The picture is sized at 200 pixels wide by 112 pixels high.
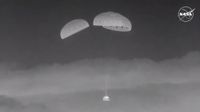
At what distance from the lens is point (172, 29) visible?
18.1 feet

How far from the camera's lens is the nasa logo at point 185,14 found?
5.55 meters

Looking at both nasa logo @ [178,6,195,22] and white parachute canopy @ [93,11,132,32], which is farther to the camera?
nasa logo @ [178,6,195,22]

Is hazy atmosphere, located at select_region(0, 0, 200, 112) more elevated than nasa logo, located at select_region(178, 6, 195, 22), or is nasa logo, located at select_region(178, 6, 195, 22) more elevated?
nasa logo, located at select_region(178, 6, 195, 22)

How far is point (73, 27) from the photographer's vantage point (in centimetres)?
546

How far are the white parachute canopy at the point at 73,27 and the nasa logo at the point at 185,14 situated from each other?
1.19m

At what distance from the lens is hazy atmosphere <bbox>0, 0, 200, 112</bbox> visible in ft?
17.7

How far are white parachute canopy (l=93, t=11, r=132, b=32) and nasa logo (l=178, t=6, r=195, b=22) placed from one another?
0.66m

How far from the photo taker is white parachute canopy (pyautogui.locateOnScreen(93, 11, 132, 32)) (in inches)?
212

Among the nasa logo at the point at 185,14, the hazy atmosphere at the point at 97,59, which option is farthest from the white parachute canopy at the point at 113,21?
the nasa logo at the point at 185,14

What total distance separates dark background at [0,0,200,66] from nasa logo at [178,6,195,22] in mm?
45

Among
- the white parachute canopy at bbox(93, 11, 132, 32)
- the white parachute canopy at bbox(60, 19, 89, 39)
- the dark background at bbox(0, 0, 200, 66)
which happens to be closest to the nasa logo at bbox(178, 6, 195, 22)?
the dark background at bbox(0, 0, 200, 66)

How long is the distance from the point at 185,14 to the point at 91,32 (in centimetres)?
121

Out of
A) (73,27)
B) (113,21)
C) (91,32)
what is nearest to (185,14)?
(113,21)

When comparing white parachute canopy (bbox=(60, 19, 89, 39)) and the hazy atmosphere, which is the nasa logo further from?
white parachute canopy (bbox=(60, 19, 89, 39))
